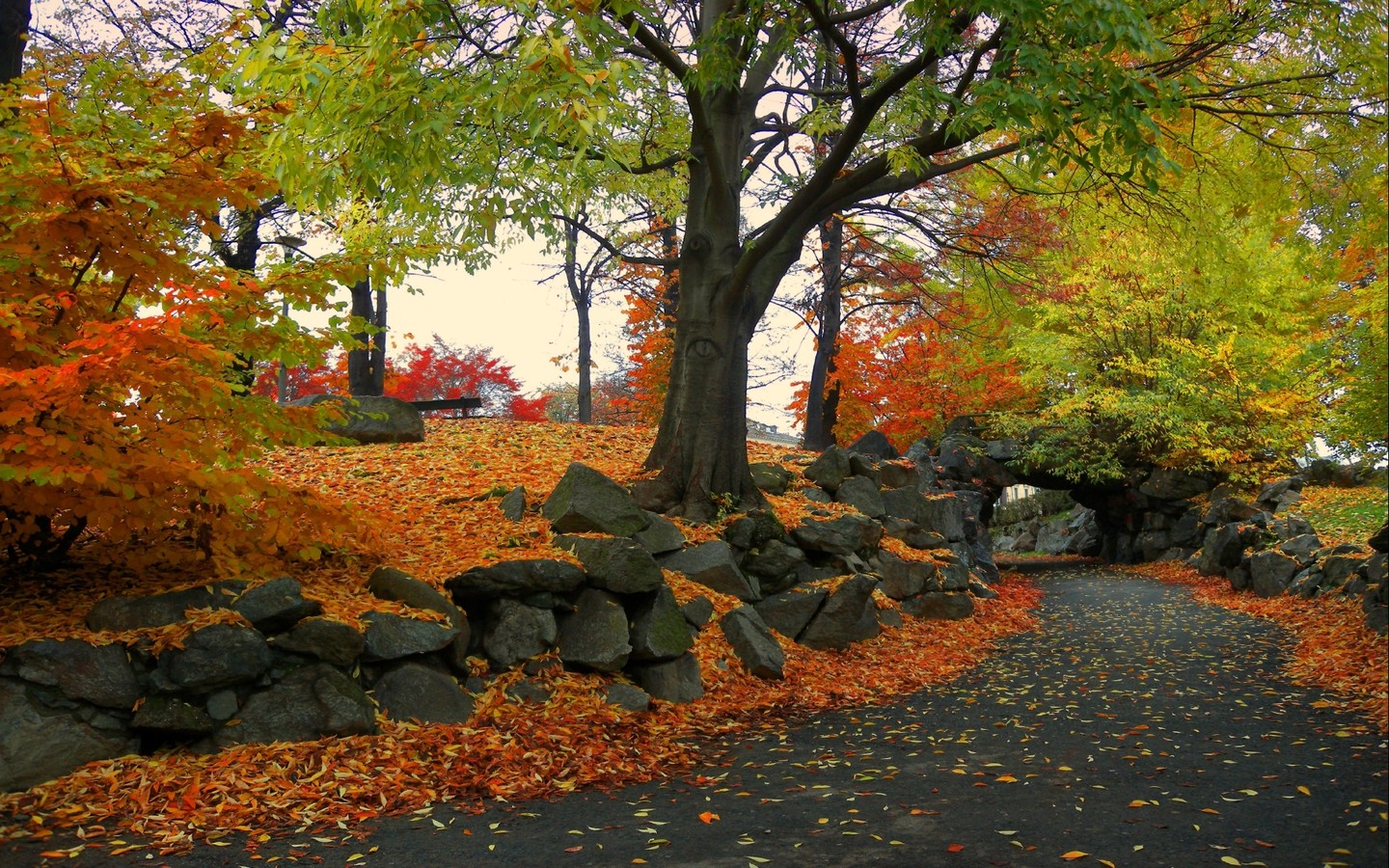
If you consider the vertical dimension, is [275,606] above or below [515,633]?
→ above

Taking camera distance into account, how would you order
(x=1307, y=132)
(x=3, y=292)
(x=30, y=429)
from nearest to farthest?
(x=30, y=429), (x=3, y=292), (x=1307, y=132)

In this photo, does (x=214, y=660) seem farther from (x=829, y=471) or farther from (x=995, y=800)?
(x=829, y=471)

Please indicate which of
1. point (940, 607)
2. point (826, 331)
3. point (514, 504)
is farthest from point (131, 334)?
point (826, 331)

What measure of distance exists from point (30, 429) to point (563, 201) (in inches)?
244

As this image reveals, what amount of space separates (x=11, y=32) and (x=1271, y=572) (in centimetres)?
1541

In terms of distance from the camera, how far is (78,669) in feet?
16.0

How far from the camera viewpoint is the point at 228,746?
501 cm

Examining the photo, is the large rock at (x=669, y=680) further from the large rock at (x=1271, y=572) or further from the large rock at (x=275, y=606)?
the large rock at (x=1271, y=572)

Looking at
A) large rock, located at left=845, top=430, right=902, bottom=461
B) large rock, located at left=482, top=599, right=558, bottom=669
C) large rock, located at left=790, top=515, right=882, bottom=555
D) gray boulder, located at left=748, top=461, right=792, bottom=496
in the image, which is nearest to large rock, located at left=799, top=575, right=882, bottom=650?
large rock, located at left=790, top=515, right=882, bottom=555

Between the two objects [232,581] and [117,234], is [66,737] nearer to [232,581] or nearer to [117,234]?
[232,581]

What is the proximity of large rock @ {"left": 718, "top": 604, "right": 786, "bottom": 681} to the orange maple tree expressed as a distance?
11.2 ft

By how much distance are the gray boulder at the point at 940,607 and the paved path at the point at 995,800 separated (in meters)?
3.50

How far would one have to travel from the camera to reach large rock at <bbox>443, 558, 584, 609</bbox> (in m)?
6.48

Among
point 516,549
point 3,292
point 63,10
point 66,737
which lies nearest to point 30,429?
point 3,292
